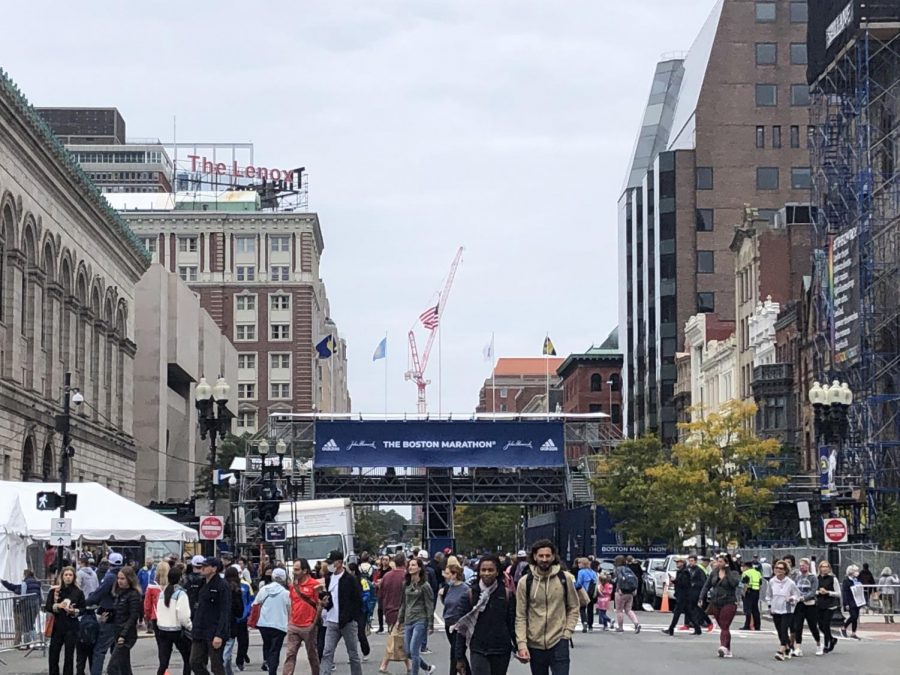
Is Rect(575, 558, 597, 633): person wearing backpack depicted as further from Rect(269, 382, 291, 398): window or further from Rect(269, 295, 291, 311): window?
Rect(269, 295, 291, 311): window

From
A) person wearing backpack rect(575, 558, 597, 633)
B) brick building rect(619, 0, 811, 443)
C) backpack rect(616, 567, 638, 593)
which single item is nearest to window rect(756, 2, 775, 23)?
brick building rect(619, 0, 811, 443)

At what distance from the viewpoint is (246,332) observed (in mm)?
168750

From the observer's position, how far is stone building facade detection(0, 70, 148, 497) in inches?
2272

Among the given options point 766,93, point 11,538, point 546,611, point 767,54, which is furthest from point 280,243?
point 546,611

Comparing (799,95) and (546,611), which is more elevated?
(799,95)

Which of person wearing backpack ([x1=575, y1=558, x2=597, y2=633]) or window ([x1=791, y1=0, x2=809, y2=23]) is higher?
window ([x1=791, y1=0, x2=809, y2=23])

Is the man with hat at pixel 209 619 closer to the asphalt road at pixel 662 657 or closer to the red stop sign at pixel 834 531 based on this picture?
the asphalt road at pixel 662 657

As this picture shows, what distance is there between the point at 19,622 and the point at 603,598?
539 inches

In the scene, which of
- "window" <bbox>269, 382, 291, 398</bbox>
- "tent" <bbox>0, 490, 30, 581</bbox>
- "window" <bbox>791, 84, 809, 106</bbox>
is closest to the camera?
"tent" <bbox>0, 490, 30, 581</bbox>

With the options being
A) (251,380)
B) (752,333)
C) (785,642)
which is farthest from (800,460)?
(251,380)

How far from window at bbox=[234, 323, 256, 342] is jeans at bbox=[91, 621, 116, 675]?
14618 centimetres

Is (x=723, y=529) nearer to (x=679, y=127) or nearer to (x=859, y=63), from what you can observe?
(x=859, y=63)

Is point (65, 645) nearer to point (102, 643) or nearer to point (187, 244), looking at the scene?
point (102, 643)

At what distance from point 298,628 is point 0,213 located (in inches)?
1417
